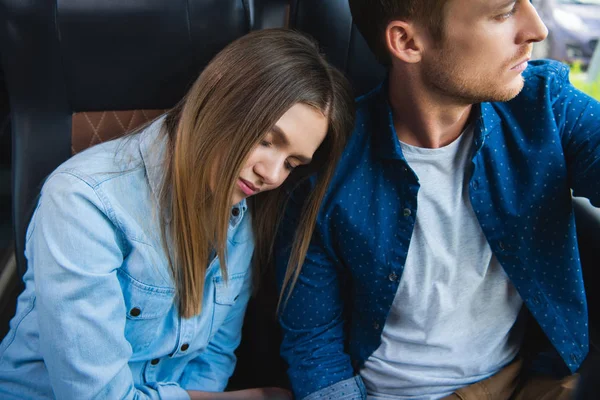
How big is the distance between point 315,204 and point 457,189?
237 mm

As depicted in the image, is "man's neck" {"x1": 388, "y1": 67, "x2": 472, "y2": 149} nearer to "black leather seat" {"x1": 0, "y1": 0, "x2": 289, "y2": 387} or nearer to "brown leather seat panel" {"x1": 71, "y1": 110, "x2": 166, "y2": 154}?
"black leather seat" {"x1": 0, "y1": 0, "x2": 289, "y2": 387}

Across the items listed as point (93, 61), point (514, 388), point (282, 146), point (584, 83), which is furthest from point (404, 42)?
point (584, 83)

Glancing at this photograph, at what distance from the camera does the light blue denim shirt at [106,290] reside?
32.9 inches

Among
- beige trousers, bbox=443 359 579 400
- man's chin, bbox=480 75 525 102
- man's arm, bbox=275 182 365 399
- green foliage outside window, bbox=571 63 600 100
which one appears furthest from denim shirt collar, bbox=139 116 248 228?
green foliage outside window, bbox=571 63 600 100

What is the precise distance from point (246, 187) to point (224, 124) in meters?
0.11

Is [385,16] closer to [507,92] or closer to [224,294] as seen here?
[507,92]

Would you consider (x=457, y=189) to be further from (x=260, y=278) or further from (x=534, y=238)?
(x=260, y=278)

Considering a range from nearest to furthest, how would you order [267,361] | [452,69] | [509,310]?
[452,69], [509,310], [267,361]

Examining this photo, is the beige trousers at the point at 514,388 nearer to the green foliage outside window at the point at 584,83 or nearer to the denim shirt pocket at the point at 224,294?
the denim shirt pocket at the point at 224,294

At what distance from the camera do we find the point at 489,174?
39.1 inches

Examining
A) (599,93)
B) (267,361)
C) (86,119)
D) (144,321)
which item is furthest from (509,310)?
(599,93)

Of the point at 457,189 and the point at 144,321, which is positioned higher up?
the point at 457,189

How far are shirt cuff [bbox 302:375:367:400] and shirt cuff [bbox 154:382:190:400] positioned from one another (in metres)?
0.21

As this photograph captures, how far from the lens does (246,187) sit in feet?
3.03
